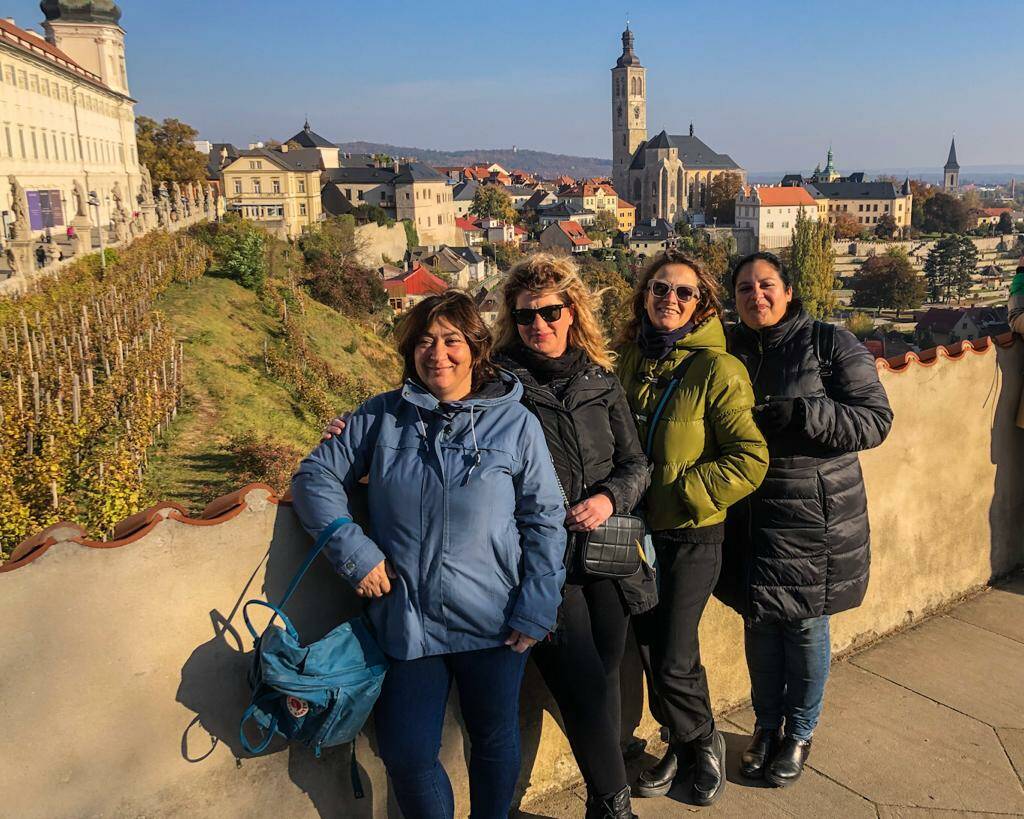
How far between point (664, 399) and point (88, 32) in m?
53.4

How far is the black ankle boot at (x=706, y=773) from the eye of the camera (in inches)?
118

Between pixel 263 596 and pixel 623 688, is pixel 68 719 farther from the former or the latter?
pixel 623 688

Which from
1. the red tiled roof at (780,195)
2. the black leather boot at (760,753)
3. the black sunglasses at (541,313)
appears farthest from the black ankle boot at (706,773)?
the red tiled roof at (780,195)

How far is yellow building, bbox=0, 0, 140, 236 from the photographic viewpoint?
103ft

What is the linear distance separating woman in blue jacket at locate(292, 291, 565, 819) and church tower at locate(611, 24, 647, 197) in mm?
137139

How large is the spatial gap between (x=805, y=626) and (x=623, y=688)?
72cm

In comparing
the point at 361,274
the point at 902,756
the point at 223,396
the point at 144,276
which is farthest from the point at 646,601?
the point at 361,274

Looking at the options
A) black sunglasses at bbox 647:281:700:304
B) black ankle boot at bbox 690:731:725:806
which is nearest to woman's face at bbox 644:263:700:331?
black sunglasses at bbox 647:281:700:304

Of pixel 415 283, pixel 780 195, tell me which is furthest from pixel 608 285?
pixel 780 195

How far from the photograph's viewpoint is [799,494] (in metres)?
3.00

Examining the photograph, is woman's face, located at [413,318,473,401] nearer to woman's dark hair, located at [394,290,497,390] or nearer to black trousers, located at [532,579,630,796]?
woman's dark hair, located at [394,290,497,390]

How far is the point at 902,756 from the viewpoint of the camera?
3318 mm

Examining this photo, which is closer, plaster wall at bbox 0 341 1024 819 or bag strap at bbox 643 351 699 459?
plaster wall at bbox 0 341 1024 819

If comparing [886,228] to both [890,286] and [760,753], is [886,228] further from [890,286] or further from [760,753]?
[760,753]
